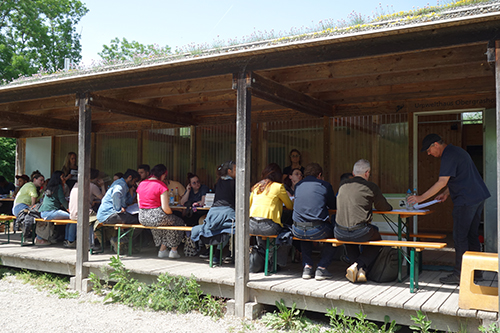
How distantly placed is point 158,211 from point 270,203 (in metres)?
1.87

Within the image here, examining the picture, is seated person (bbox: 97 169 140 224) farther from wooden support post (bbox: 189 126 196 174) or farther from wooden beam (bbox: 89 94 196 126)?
wooden support post (bbox: 189 126 196 174)

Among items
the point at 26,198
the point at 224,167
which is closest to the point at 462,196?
the point at 224,167

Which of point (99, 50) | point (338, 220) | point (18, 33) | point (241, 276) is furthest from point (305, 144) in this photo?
point (99, 50)

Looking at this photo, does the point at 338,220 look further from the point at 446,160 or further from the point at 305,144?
the point at 305,144

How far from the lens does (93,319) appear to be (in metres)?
4.67

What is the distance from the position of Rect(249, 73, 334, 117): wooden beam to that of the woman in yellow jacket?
34.4 inches

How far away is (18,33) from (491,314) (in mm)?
24826

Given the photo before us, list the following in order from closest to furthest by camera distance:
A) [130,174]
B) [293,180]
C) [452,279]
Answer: [452,279] → [293,180] → [130,174]

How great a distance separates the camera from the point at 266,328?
4270mm

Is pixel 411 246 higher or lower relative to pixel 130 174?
lower

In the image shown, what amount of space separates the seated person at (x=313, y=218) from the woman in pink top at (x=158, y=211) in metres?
2.05

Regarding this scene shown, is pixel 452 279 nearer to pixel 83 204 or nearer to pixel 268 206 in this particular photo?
pixel 268 206

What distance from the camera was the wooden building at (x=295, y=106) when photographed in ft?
14.0

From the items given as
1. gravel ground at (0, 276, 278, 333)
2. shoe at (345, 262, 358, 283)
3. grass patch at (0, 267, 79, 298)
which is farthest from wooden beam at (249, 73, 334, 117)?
grass patch at (0, 267, 79, 298)
